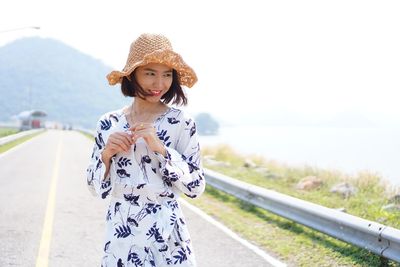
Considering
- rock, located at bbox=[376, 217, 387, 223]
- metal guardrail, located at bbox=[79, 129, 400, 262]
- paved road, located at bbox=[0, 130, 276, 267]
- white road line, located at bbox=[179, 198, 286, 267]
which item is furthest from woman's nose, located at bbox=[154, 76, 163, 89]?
rock, located at bbox=[376, 217, 387, 223]

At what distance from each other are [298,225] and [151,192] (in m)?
5.91

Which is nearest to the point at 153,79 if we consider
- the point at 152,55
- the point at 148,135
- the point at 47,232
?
the point at 152,55

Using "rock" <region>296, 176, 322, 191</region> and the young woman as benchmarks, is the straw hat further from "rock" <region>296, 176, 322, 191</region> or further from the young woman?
"rock" <region>296, 176, 322, 191</region>

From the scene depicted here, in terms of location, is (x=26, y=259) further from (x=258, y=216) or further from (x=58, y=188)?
(x=58, y=188)

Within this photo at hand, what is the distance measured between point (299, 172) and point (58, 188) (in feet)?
23.9

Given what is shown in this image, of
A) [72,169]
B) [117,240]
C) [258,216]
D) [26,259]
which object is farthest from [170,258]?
[72,169]

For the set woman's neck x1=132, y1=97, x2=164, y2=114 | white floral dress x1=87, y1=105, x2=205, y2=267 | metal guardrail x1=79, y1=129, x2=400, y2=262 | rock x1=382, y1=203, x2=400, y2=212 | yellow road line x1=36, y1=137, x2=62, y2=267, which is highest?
woman's neck x1=132, y1=97, x2=164, y2=114

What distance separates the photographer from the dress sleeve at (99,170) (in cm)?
250

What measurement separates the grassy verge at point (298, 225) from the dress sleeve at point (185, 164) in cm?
392

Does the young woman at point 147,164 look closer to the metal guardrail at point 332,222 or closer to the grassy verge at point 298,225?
the metal guardrail at point 332,222

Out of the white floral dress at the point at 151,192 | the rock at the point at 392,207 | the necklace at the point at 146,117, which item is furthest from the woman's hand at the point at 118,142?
the rock at the point at 392,207

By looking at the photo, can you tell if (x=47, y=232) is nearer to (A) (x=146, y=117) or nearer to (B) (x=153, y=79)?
(A) (x=146, y=117)

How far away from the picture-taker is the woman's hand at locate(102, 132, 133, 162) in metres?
2.36

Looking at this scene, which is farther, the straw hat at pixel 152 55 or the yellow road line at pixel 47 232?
the yellow road line at pixel 47 232
